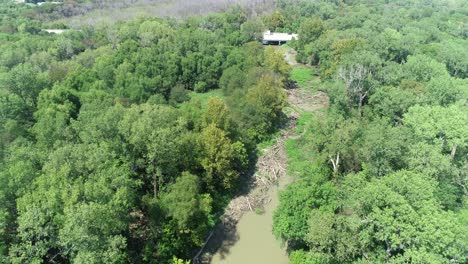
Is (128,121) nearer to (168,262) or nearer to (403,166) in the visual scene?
(168,262)

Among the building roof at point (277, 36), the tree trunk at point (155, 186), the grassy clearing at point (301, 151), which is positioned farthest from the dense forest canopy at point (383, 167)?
the building roof at point (277, 36)

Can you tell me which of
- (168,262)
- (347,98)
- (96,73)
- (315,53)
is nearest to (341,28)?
(315,53)

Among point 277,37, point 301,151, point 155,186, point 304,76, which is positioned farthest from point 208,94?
point 277,37

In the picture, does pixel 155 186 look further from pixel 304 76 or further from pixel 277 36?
pixel 277 36

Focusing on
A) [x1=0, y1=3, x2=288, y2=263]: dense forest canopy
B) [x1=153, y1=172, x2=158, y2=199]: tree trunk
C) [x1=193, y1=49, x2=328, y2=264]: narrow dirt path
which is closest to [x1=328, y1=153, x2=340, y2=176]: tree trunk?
[x1=193, y1=49, x2=328, y2=264]: narrow dirt path

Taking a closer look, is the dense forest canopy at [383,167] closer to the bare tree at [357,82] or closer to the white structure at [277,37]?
the bare tree at [357,82]

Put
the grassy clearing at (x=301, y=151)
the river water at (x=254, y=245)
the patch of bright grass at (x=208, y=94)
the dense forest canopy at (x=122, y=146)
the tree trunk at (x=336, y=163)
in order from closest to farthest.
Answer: the dense forest canopy at (x=122, y=146)
the river water at (x=254, y=245)
the tree trunk at (x=336, y=163)
the grassy clearing at (x=301, y=151)
the patch of bright grass at (x=208, y=94)
